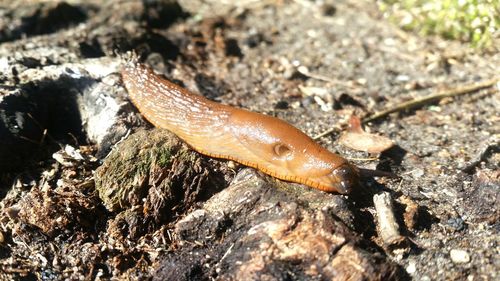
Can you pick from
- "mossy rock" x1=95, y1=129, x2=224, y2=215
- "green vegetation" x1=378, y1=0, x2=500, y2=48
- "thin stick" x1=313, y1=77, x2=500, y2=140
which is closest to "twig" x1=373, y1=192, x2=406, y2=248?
"mossy rock" x1=95, y1=129, x2=224, y2=215

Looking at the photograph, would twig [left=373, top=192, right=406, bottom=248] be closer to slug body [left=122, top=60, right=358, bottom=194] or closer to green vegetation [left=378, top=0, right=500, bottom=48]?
slug body [left=122, top=60, right=358, bottom=194]

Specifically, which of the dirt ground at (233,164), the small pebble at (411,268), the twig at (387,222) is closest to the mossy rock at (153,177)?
the dirt ground at (233,164)

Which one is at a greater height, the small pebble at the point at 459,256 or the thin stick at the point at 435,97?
the small pebble at the point at 459,256

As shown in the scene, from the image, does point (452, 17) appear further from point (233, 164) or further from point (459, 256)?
point (233, 164)

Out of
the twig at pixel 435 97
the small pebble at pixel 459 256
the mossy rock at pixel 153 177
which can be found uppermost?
the mossy rock at pixel 153 177

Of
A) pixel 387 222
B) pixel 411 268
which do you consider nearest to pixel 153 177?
pixel 387 222

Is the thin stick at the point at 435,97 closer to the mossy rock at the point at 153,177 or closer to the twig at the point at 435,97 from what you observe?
the twig at the point at 435,97

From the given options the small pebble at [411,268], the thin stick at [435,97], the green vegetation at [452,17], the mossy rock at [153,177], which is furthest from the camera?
the green vegetation at [452,17]
